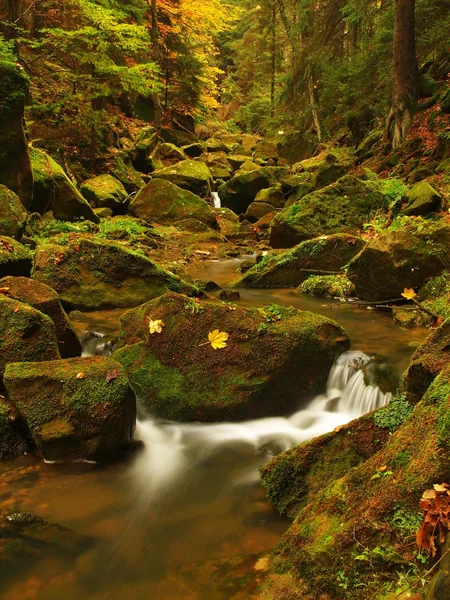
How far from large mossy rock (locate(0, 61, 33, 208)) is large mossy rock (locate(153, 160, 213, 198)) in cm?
870

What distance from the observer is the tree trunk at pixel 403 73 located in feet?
43.2

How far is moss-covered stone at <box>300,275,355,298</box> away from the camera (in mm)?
8844

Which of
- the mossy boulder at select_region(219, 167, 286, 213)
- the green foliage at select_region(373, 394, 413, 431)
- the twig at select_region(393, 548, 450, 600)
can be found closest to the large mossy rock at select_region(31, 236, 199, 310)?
Answer: the green foliage at select_region(373, 394, 413, 431)

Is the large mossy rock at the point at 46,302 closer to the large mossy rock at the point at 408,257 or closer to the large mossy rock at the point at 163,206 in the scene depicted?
the large mossy rock at the point at 408,257

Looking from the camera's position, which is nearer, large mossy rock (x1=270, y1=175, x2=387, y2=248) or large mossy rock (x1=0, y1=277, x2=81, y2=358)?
large mossy rock (x1=0, y1=277, x2=81, y2=358)

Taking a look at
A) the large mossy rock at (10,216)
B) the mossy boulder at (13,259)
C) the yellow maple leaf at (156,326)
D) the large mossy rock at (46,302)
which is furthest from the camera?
the large mossy rock at (10,216)

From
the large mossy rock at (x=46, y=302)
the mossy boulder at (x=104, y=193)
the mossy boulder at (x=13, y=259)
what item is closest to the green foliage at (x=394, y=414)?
the large mossy rock at (x=46, y=302)

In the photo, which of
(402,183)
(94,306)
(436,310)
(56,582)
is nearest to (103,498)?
(56,582)

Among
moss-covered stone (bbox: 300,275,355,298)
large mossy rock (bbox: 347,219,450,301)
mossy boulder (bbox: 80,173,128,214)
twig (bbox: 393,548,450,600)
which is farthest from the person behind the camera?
mossy boulder (bbox: 80,173,128,214)

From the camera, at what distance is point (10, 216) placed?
8.33 m

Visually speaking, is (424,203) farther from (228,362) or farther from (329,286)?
(228,362)

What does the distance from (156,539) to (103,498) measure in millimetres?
600

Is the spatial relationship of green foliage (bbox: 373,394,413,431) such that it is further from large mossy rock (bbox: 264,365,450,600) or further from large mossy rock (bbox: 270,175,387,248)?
large mossy rock (bbox: 270,175,387,248)

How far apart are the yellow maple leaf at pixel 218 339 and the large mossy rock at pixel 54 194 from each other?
28.7ft
